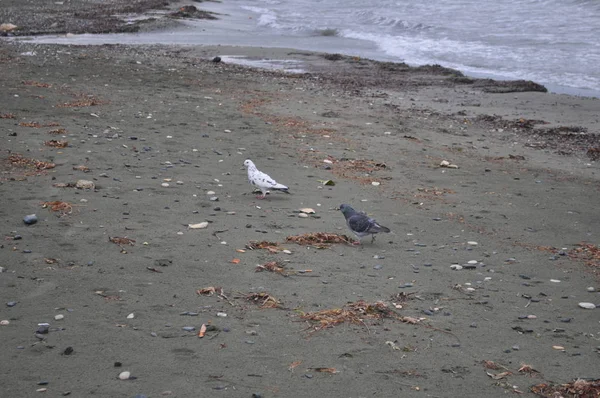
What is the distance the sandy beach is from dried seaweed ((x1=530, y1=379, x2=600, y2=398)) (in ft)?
0.05

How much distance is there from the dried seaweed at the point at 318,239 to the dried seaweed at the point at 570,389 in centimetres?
266

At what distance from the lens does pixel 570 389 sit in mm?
4086

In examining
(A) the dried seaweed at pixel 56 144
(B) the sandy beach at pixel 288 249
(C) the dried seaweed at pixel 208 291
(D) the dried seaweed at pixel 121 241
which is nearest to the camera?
(B) the sandy beach at pixel 288 249

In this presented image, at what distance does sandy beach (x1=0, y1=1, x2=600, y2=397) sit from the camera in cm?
420

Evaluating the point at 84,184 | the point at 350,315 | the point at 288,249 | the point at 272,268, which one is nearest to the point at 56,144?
the point at 84,184

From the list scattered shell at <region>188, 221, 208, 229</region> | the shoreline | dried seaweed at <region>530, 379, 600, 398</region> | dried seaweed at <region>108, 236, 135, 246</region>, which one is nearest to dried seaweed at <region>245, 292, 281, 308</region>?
dried seaweed at <region>108, 236, 135, 246</region>

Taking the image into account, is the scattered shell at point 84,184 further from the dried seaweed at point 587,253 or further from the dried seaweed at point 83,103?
the dried seaweed at point 587,253

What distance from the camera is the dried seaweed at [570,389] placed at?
4039mm

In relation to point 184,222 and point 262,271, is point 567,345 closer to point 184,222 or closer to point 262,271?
point 262,271

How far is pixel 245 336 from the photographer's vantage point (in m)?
4.53

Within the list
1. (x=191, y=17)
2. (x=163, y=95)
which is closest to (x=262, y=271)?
(x=163, y=95)

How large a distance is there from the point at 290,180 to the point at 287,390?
461 cm

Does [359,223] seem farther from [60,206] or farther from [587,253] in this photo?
[60,206]

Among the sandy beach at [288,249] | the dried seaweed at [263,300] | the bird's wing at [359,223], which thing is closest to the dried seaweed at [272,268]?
the sandy beach at [288,249]
